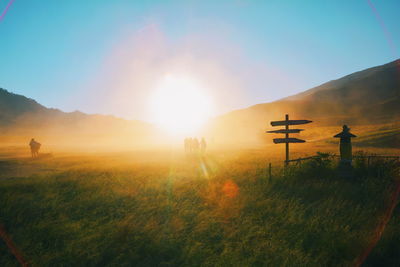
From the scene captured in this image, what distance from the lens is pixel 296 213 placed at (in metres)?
7.24

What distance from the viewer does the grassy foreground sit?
18.5ft

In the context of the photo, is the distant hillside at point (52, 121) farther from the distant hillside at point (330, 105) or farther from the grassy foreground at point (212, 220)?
the grassy foreground at point (212, 220)

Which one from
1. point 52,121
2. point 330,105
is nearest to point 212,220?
point 330,105

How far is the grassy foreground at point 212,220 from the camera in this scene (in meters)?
5.64

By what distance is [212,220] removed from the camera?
288 inches

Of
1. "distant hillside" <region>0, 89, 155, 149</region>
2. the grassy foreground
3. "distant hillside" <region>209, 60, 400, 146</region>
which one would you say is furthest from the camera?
"distant hillside" <region>0, 89, 155, 149</region>

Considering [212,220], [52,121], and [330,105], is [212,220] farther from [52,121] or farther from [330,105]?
[52,121]

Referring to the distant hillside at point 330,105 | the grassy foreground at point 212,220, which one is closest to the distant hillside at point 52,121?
the distant hillside at point 330,105

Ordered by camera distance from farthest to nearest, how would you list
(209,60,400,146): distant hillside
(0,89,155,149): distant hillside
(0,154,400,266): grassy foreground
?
(0,89,155,149): distant hillside, (209,60,400,146): distant hillside, (0,154,400,266): grassy foreground

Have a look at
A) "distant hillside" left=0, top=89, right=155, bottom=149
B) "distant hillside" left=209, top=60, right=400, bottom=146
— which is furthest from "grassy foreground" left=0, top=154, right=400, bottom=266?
"distant hillside" left=0, top=89, right=155, bottom=149

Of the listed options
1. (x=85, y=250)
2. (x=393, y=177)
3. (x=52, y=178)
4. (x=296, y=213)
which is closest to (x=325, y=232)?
(x=296, y=213)

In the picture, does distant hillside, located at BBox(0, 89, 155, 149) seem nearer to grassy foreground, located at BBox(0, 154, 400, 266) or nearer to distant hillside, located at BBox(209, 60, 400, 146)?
distant hillside, located at BBox(209, 60, 400, 146)

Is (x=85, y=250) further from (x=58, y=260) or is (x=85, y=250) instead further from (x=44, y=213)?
(x=44, y=213)

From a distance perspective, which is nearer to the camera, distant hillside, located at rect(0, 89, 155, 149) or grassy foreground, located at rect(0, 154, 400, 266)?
grassy foreground, located at rect(0, 154, 400, 266)
